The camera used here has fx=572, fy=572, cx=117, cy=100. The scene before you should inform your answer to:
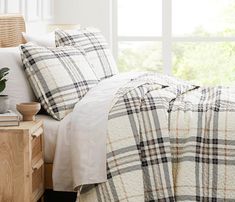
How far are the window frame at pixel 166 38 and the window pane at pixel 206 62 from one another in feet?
0.17

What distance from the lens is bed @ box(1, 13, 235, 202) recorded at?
9.32 ft

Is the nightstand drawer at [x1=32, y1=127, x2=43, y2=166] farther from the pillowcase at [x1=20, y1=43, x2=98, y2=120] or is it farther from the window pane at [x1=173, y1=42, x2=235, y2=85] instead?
the window pane at [x1=173, y1=42, x2=235, y2=85]

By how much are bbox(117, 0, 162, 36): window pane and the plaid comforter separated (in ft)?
11.8

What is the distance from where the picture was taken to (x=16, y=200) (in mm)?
2738

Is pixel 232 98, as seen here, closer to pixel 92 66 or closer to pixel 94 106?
pixel 94 106

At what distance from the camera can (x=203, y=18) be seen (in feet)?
21.1

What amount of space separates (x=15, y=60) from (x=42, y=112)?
335 millimetres

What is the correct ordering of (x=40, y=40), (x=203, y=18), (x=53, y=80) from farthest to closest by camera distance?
(x=203, y=18) < (x=40, y=40) < (x=53, y=80)

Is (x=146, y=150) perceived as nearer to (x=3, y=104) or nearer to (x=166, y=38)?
(x=3, y=104)

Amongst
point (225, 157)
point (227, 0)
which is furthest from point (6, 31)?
point (227, 0)

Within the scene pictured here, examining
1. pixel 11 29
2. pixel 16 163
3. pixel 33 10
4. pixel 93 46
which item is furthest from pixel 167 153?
pixel 33 10

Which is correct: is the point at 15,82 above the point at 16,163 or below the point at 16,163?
above

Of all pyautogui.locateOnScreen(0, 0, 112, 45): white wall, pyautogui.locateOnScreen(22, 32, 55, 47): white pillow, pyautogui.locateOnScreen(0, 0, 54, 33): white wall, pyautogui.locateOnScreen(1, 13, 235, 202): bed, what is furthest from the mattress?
pyautogui.locateOnScreen(0, 0, 112, 45): white wall

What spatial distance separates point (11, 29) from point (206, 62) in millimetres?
2908
